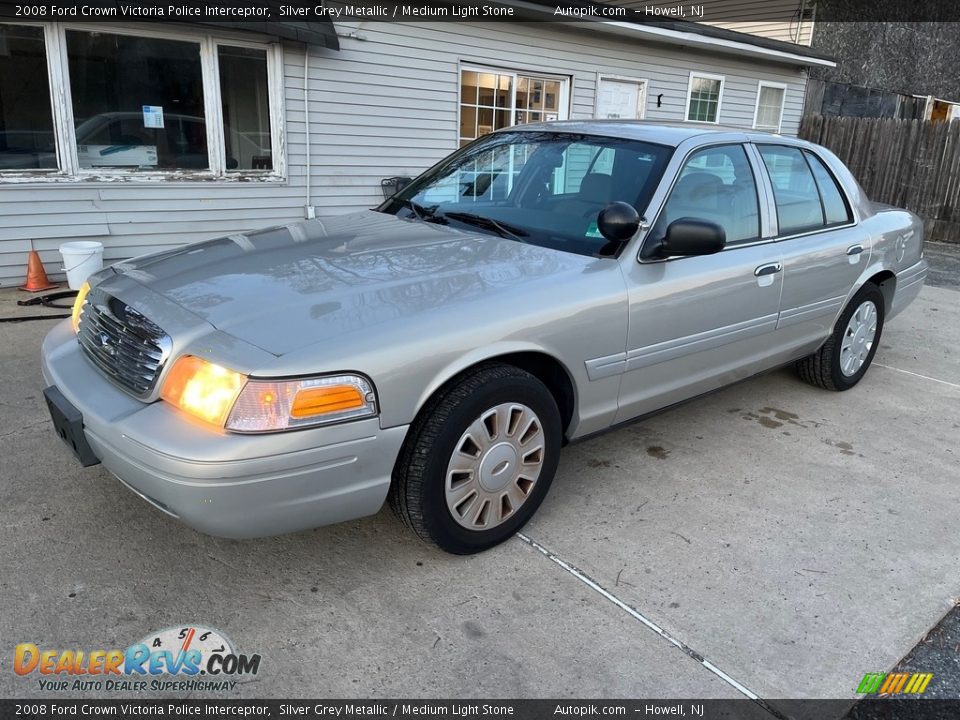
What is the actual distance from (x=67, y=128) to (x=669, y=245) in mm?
6020

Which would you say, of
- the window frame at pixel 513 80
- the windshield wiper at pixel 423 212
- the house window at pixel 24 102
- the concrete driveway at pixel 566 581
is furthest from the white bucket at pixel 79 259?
the window frame at pixel 513 80

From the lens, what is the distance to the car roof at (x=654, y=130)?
3537 mm

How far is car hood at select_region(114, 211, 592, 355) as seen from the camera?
2.42 meters

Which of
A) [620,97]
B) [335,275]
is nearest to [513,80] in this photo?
[620,97]

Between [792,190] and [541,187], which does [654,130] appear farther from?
[792,190]

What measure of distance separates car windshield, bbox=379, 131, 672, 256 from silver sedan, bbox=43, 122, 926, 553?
0.5 inches

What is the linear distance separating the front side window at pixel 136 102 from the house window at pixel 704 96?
8014mm

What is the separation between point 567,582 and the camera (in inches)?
108

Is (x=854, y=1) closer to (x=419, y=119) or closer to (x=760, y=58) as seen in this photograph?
(x=760, y=58)

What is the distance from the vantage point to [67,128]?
6625 millimetres

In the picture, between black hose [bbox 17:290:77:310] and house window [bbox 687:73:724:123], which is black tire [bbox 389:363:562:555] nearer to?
black hose [bbox 17:290:77:310]

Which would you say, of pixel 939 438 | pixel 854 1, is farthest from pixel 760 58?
pixel 939 438

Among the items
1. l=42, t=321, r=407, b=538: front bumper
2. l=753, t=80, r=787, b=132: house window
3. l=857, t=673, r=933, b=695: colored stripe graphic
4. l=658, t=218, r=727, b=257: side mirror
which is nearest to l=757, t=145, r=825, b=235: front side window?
l=658, t=218, r=727, b=257: side mirror

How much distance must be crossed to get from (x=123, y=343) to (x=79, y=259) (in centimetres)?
459
